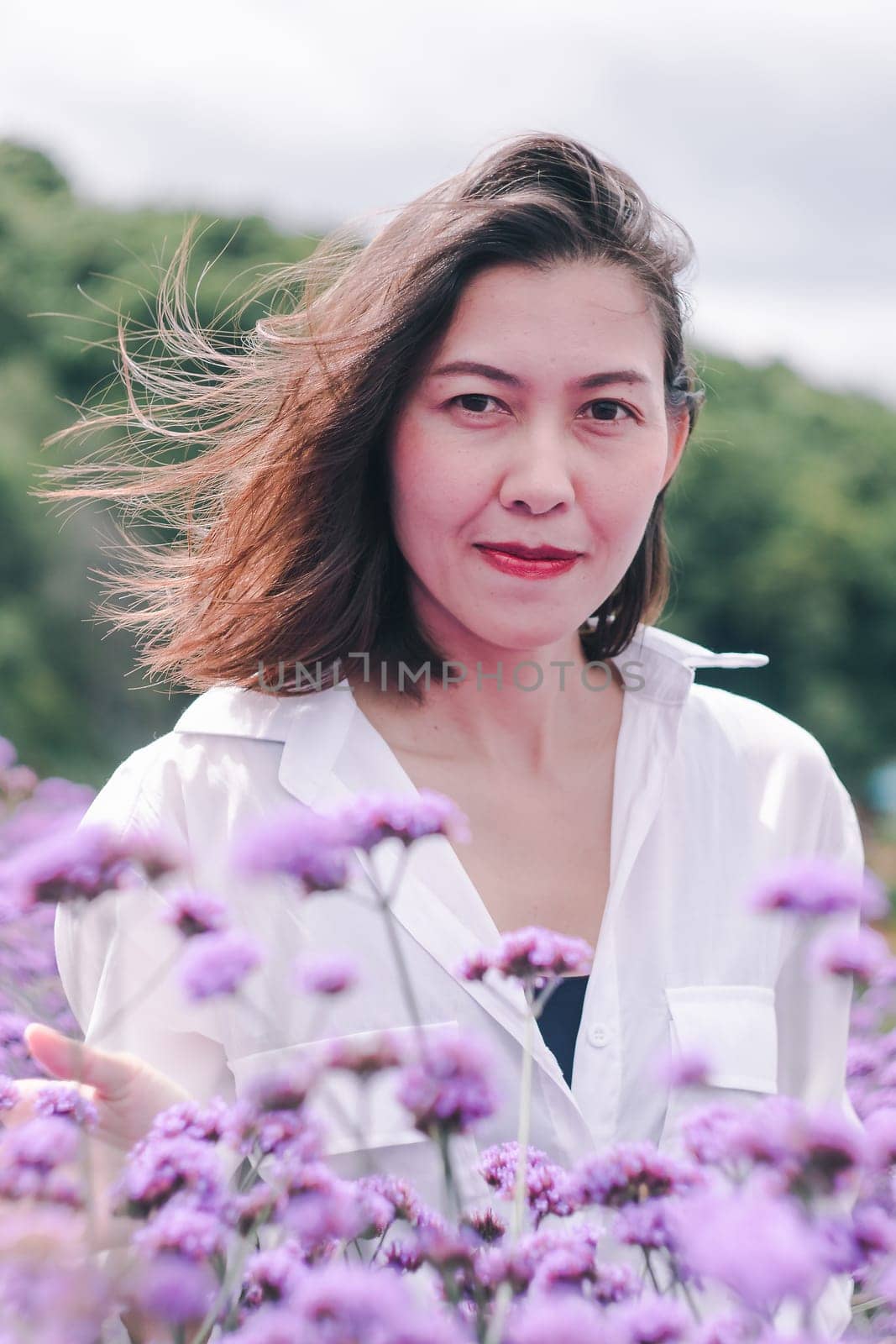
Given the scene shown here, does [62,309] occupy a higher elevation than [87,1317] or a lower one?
higher

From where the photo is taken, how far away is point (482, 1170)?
98 cm

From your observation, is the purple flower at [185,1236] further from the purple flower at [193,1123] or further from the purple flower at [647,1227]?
the purple flower at [647,1227]

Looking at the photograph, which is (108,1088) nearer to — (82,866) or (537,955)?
(82,866)

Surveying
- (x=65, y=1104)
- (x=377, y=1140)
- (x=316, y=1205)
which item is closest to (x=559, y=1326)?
(x=316, y=1205)

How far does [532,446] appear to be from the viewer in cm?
156

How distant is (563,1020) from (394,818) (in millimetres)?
806

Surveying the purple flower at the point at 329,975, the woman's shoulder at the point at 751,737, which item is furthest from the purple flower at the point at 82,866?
the woman's shoulder at the point at 751,737

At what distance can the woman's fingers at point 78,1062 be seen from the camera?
0.88 meters

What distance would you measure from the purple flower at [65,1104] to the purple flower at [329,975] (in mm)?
161

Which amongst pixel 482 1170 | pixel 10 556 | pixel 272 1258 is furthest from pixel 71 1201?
pixel 10 556

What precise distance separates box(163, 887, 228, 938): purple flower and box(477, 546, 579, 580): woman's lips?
0.78 m

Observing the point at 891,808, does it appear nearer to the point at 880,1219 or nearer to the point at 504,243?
the point at 504,243

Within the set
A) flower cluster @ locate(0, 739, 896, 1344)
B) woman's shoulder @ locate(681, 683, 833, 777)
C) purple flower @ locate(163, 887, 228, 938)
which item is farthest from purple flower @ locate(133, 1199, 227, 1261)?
woman's shoulder @ locate(681, 683, 833, 777)

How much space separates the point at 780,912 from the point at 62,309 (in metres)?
11.6
